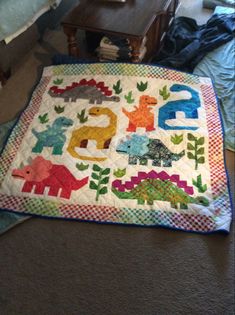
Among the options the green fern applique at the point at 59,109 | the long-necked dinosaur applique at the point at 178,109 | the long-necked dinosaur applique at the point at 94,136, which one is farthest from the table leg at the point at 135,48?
the green fern applique at the point at 59,109

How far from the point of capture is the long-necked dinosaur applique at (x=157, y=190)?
1302 millimetres

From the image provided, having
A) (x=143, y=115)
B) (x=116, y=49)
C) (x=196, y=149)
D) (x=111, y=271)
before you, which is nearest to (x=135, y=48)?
(x=116, y=49)

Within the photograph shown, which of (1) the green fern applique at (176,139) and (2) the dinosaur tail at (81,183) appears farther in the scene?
(1) the green fern applique at (176,139)

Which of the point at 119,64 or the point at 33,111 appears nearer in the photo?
the point at 33,111

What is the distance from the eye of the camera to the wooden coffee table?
165 centimetres

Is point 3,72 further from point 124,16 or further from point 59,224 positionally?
point 59,224

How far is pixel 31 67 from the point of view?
201 cm

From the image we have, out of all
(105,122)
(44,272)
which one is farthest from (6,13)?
(44,272)

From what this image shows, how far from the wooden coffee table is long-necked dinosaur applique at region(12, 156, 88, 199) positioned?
784 mm

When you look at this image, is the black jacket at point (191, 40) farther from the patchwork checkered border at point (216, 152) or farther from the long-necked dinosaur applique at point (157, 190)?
the long-necked dinosaur applique at point (157, 190)

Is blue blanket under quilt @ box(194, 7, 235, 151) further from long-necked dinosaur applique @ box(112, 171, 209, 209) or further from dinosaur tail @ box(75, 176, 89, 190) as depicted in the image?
dinosaur tail @ box(75, 176, 89, 190)

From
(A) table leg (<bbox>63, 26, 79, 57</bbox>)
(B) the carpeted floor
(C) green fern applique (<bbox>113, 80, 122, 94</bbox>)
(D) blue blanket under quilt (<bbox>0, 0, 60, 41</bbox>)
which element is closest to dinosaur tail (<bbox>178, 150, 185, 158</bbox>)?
(B) the carpeted floor

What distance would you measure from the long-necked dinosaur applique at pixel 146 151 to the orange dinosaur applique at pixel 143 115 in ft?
0.23

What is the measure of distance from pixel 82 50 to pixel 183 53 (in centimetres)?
68
